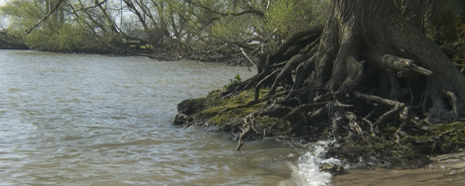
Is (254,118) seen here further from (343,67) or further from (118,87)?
(118,87)

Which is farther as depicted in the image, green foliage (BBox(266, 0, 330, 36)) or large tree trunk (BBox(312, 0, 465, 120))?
green foliage (BBox(266, 0, 330, 36))

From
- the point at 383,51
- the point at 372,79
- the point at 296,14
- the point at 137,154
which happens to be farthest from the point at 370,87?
the point at 296,14

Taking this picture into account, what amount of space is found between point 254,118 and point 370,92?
1.98 meters

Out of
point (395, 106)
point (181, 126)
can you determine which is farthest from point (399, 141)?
point (181, 126)

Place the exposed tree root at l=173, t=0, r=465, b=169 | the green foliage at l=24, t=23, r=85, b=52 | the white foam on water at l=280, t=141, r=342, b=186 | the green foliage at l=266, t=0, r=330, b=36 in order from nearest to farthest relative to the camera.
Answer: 1. the white foam on water at l=280, t=141, r=342, b=186
2. the exposed tree root at l=173, t=0, r=465, b=169
3. the green foliage at l=266, t=0, r=330, b=36
4. the green foliage at l=24, t=23, r=85, b=52

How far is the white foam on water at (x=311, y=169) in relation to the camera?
5410 millimetres

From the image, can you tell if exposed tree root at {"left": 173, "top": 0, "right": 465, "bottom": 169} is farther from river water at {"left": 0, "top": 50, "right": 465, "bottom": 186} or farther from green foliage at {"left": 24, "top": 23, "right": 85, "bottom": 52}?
green foliage at {"left": 24, "top": 23, "right": 85, "bottom": 52}

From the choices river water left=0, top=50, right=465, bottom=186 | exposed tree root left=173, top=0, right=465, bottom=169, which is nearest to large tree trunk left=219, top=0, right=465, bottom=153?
exposed tree root left=173, top=0, right=465, bottom=169

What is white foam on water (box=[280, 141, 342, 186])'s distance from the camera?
541 cm

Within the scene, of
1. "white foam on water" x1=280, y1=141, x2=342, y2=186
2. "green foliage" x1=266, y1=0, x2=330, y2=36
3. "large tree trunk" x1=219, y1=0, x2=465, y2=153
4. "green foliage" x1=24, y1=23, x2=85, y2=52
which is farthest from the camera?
"green foliage" x1=24, y1=23, x2=85, y2=52

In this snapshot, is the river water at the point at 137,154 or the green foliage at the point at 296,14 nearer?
the river water at the point at 137,154

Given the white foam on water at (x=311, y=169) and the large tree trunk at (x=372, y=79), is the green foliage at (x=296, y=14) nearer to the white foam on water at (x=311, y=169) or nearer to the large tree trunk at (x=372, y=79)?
the large tree trunk at (x=372, y=79)

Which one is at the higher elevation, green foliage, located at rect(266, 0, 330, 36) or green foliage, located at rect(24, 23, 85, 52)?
green foliage, located at rect(266, 0, 330, 36)

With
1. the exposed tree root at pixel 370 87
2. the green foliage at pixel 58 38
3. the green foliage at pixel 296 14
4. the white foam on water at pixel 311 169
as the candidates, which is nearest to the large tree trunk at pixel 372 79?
the exposed tree root at pixel 370 87
